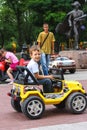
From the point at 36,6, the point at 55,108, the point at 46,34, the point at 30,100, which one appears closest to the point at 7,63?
the point at 46,34

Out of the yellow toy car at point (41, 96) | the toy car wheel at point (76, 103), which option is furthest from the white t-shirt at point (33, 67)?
the toy car wheel at point (76, 103)

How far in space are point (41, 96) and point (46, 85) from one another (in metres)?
0.29

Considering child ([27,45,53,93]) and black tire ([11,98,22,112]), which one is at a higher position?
child ([27,45,53,93])

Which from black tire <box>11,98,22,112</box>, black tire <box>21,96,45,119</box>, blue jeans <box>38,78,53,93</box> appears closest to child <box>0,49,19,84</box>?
black tire <box>11,98,22,112</box>

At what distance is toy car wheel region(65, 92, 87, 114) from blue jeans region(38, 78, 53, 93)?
0.39 m

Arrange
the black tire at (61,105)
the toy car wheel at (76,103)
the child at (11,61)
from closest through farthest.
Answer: the toy car wheel at (76,103) < the black tire at (61,105) < the child at (11,61)

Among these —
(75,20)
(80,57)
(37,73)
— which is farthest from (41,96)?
(75,20)

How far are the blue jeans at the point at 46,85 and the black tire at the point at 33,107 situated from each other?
15.1 inches

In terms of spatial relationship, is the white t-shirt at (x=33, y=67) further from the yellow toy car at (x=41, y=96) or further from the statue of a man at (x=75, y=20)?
the statue of a man at (x=75, y=20)

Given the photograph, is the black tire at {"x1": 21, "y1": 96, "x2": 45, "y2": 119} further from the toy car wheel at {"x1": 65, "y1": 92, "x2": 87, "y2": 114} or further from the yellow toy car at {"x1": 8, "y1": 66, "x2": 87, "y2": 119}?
the toy car wheel at {"x1": 65, "y1": 92, "x2": 87, "y2": 114}

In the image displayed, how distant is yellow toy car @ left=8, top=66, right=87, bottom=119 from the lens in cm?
795

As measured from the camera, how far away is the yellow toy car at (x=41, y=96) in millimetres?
7945

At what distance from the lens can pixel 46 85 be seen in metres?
8.29

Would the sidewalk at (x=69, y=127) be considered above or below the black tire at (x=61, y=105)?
below
